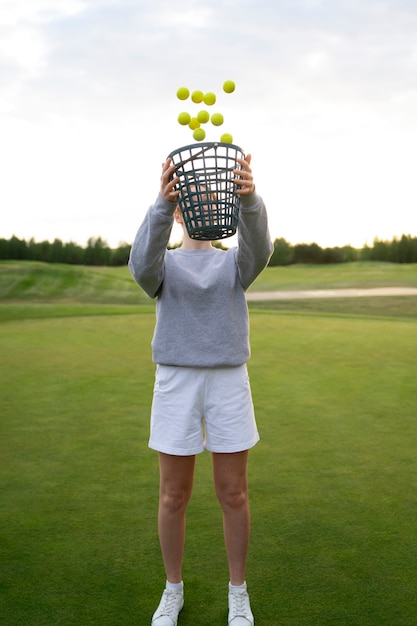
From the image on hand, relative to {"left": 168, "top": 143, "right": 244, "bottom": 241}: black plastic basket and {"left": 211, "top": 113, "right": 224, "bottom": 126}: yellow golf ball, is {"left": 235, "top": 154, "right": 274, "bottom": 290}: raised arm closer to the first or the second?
{"left": 168, "top": 143, "right": 244, "bottom": 241}: black plastic basket

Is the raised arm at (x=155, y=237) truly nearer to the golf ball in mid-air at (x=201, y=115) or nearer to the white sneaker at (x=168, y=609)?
the golf ball in mid-air at (x=201, y=115)

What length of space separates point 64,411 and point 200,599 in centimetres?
258

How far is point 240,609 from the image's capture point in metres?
2.15

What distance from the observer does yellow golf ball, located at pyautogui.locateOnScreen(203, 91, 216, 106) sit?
7.37ft

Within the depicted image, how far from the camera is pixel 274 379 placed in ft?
18.6

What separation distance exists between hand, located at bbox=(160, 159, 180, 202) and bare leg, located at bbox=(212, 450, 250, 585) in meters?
0.84

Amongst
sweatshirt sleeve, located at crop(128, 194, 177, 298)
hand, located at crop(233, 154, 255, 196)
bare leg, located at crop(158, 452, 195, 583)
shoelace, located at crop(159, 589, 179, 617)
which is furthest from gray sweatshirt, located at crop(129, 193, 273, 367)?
shoelace, located at crop(159, 589, 179, 617)

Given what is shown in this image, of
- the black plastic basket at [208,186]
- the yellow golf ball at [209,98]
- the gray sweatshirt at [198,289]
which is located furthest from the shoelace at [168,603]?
the yellow golf ball at [209,98]

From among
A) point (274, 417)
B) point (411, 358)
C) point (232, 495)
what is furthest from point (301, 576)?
point (411, 358)

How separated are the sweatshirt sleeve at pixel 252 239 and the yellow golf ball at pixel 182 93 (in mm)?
447

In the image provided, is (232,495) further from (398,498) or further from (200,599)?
(398,498)

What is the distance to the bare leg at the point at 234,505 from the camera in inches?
89.4

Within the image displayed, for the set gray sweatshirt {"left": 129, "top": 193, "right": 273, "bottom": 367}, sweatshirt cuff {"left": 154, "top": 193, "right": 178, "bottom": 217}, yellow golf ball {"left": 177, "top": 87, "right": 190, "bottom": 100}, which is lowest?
gray sweatshirt {"left": 129, "top": 193, "right": 273, "bottom": 367}

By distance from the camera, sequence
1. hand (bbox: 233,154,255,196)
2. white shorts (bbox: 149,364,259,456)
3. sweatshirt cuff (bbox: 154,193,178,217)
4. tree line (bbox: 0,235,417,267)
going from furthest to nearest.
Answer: tree line (bbox: 0,235,417,267) < white shorts (bbox: 149,364,259,456) < sweatshirt cuff (bbox: 154,193,178,217) < hand (bbox: 233,154,255,196)
